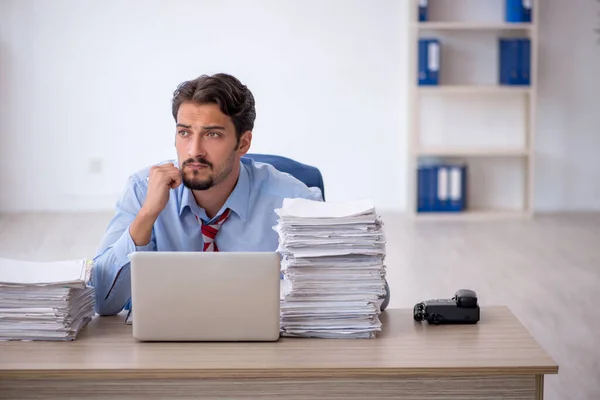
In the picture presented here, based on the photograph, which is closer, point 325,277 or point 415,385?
point 415,385

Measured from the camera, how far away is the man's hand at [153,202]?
90.1 inches

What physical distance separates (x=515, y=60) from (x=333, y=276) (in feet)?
16.8

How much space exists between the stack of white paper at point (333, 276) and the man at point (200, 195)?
410mm

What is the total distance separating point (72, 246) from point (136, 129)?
1511mm

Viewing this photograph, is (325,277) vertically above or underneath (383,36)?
underneath

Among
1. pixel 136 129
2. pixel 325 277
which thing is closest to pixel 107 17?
pixel 136 129

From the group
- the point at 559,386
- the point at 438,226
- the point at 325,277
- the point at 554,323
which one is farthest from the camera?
the point at 438,226

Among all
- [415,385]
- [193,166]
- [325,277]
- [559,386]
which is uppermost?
[193,166]

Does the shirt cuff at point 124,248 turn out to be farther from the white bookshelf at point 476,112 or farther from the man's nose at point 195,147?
the white bookshelf at point 476,112

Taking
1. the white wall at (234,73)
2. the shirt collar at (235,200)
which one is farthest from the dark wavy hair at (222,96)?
the white wall at (234,73)

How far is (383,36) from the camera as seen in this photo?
705 centimetres

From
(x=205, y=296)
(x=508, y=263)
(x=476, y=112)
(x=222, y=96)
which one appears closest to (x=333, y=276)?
(x=205, y=296)

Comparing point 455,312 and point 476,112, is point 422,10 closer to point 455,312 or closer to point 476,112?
point 476,112

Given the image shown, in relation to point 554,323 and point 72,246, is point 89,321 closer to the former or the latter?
point 554,323
